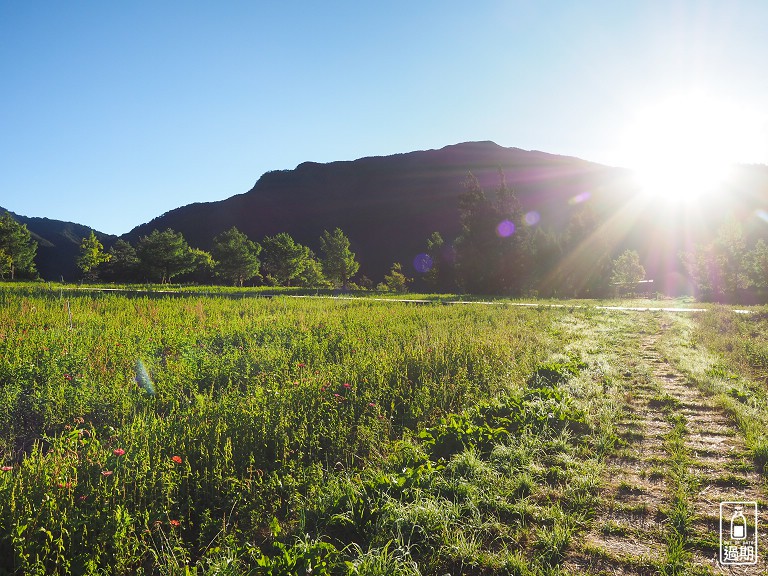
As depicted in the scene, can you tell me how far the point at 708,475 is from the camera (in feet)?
12.8

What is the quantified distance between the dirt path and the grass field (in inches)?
0.7

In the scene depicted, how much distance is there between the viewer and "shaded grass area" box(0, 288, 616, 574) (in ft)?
9.44

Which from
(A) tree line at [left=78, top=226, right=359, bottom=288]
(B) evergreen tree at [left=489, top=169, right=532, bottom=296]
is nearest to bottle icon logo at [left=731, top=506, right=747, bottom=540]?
(B) evergreen tree at [left=489, top=169, right=532, bottom=296]

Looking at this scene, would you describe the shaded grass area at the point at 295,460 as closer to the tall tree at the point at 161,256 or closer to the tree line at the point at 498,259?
the tree line at the point at 498,259

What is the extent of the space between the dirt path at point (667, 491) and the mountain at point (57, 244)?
105m

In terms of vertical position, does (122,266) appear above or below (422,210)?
below

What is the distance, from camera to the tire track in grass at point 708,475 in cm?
283

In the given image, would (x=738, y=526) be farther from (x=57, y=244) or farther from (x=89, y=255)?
(x=57, y=244)

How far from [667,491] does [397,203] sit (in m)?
166

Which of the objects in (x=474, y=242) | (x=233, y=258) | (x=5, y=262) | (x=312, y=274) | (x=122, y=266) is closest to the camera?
(x=474, y=242)

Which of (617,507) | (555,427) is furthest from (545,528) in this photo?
(555,427)

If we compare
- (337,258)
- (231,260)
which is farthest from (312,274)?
(231,260)

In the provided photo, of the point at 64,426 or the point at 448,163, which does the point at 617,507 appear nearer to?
the point at 64,426

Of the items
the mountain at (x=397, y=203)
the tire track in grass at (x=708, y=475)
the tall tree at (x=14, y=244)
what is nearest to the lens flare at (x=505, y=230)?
the tire track in grass at (x=708, y=475)
